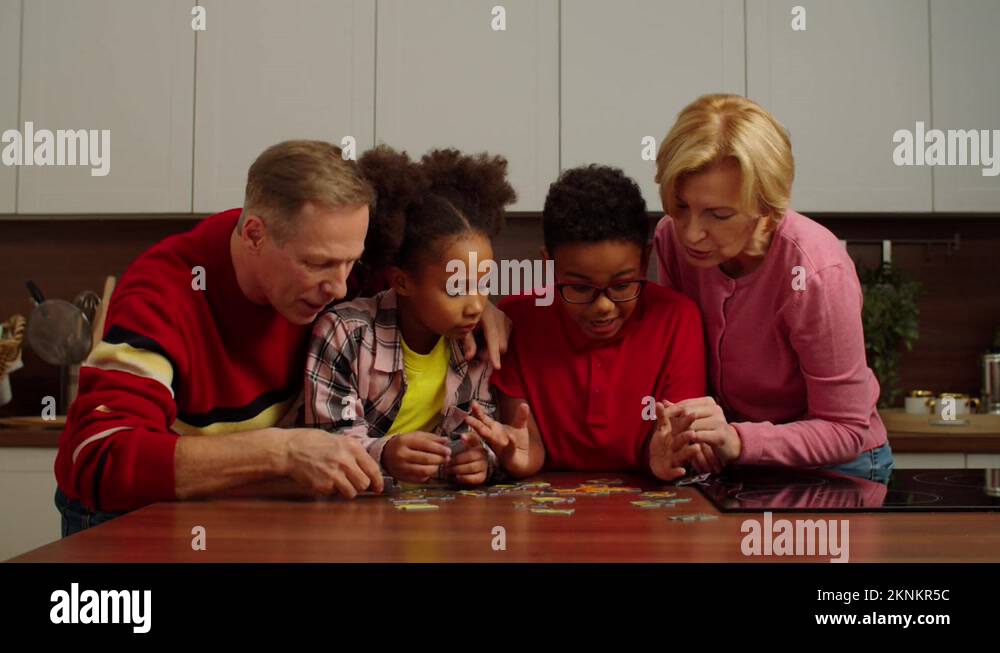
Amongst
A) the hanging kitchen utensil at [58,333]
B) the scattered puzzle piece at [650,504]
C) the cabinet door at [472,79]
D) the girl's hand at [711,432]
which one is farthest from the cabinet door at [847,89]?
the hanging kitchen utensil at [58,333]

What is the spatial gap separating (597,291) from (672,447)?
0.28 meters

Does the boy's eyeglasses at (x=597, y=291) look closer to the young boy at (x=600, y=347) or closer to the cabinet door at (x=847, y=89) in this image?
the young boy at (x=600, y=347)

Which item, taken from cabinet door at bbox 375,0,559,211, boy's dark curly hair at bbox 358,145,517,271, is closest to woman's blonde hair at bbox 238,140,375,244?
boy's dark curly hair at bbox 358,145,517,271

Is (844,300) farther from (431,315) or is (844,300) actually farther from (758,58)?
(758,58)

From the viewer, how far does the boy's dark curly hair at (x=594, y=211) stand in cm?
146

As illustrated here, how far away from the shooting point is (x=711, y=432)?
1.32m

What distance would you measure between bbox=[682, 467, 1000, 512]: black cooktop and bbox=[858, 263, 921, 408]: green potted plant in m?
1.26

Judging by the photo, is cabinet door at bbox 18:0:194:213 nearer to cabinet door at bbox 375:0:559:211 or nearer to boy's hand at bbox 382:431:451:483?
cabinet door at bbox 375:0:559:211

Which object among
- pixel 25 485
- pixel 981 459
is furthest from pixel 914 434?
pixel 25 485

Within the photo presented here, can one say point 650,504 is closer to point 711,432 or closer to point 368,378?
point 711,432

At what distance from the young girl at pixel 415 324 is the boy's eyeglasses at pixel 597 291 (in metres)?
0.14

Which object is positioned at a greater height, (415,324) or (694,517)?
(415,324)
